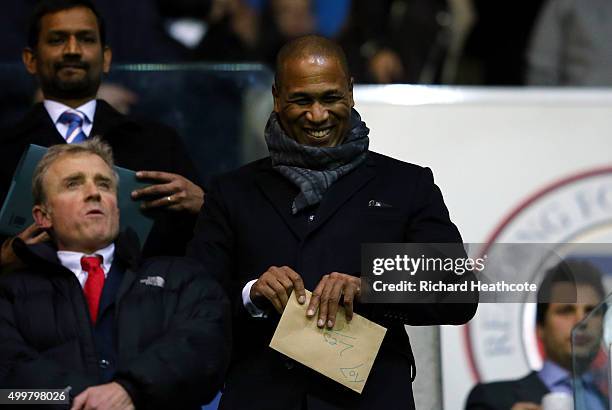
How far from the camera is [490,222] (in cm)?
692

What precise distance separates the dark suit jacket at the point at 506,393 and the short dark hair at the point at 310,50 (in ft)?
4.24

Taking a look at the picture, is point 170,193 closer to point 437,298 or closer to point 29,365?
point 29,365

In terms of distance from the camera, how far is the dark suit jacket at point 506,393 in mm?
5832

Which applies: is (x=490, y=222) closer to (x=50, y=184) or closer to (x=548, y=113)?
(x=548, y=113)

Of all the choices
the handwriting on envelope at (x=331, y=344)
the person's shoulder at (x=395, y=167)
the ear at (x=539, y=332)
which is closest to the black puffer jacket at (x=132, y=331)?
the handwriting on envelope at (x=331, y=344)

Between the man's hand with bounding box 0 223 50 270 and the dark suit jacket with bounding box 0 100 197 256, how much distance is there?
0.93ft

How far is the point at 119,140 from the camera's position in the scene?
6246 mm

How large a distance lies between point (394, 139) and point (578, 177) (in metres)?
0.75

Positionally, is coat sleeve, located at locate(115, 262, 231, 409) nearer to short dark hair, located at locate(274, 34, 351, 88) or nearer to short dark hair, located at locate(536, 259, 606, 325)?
short dark hair, located at locate(274, 34, 351, 88)

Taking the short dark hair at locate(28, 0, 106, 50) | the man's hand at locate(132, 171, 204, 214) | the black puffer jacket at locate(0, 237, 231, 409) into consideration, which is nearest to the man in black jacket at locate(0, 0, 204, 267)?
the short dark hair at locate(28, 0, 106, 50)

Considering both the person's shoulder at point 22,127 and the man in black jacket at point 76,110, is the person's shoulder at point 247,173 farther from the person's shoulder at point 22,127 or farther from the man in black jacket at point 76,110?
the person's shoulder at point 22,127

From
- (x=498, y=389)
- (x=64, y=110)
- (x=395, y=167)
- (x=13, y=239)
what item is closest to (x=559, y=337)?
(x=498, y=389)

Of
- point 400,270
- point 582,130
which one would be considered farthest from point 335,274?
point 582,130

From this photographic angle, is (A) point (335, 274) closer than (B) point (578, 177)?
Yes
